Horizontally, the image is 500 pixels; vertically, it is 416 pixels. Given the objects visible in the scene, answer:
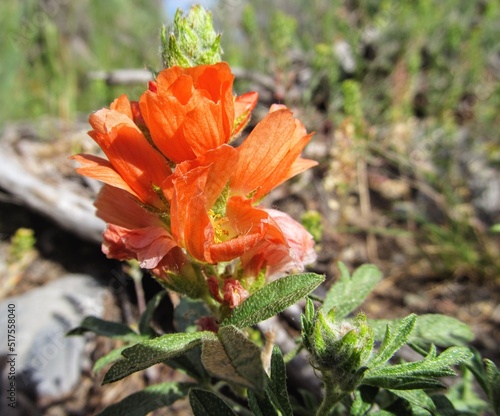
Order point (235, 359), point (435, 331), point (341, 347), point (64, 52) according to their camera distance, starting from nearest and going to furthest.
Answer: point (235, 359) → point (341, 347) → point (435, 331) → point (64, 52)

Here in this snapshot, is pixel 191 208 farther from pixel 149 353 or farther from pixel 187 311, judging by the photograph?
pixel 187 311

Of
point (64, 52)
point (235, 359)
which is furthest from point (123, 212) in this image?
point (64, 52)

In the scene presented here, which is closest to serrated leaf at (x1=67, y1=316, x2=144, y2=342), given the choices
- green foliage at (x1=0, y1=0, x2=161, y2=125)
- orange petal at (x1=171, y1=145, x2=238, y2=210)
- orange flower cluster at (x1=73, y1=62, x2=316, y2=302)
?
orange flower cluster at (x1=73, y1=62, x2=316, y2=302)

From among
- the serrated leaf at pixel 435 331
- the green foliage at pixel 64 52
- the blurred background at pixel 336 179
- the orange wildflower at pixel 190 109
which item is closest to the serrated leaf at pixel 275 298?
the orange wildflower at pixel 190 109

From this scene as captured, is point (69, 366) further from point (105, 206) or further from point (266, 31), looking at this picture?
point (266, 31)

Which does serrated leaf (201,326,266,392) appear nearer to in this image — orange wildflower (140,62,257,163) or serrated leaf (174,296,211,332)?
orange wildflower (140,62,257,163)

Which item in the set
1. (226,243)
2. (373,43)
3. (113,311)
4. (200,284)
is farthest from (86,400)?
(373,43)

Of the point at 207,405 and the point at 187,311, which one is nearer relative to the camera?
the point at 207,405
